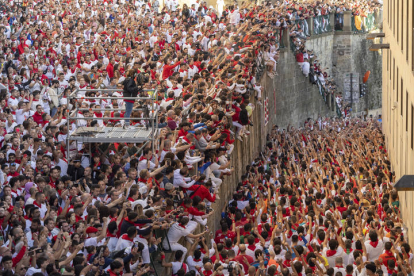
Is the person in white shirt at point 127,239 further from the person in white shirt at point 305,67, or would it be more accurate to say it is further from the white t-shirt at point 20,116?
the person in white shirt at point 305,67

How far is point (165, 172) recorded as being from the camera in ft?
53.4

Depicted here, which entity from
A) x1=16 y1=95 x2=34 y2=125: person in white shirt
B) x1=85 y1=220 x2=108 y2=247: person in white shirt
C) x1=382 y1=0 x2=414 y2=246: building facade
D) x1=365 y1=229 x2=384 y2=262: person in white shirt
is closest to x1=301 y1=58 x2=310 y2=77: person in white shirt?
x1=382 y1=0 x2=414 y2=246: building facade

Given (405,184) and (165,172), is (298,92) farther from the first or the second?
(405,184)

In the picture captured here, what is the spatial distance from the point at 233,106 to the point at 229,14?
40.2 ft

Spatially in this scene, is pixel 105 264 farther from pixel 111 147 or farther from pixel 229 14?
pixel 229 14

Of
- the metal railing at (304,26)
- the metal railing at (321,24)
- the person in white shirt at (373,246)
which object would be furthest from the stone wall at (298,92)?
the person in white shirt at (373,246)

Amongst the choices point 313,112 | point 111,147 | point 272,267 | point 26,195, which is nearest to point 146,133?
point 111,147

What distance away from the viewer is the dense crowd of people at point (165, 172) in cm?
1359

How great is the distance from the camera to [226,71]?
2384cm

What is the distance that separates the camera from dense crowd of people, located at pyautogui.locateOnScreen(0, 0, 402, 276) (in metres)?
13.6

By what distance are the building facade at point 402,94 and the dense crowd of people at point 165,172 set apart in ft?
1.84

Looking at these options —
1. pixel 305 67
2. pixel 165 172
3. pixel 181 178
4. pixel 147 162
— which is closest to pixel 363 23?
pixel 305 67

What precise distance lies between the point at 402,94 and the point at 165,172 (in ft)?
35.2

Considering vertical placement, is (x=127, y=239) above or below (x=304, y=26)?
below
